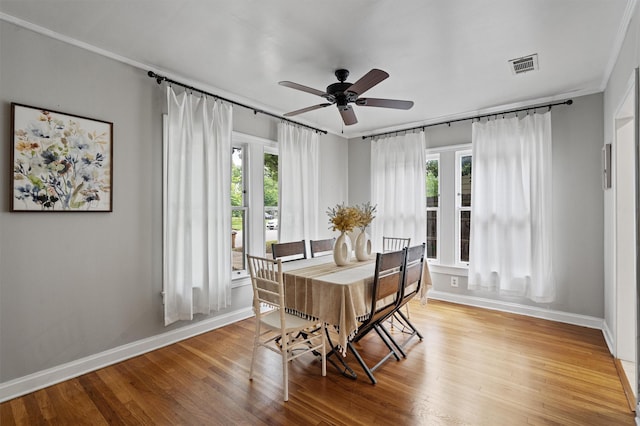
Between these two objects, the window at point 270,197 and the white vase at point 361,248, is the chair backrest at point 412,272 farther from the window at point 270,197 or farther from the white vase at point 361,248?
the window at point 270,197

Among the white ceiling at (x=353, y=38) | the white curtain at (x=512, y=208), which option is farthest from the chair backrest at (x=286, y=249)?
the white curtain at (x=512, y=208)

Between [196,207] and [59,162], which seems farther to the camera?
[196,207]

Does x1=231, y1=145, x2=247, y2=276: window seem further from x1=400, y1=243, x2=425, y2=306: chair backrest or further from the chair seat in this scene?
x1=400, y1=243, x2=425, y2=306: chair backrest

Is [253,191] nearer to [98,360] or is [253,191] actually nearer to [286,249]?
[286,249]

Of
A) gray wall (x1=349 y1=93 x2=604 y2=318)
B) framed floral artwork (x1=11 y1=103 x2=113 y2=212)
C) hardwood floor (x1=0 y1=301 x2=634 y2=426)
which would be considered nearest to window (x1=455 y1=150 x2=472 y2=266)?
gray wall (x1=349 y1=93 x2=604 y2=318)

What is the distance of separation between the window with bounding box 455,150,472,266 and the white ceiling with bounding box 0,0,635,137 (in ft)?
3.83

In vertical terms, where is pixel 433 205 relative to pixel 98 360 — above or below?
above

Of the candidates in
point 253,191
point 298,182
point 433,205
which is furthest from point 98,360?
point 433,205

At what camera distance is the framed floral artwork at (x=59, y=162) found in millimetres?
2322

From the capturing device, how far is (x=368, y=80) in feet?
7.97

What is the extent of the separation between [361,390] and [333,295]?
74cm

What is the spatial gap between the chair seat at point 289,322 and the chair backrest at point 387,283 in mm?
474

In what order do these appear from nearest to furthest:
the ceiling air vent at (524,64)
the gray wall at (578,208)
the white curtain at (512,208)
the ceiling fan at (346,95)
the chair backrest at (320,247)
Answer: the ceiling fan at (346,95), the ceiling air vent at (524,64), the gray wall at (578,208), the chair backrest at (320,247), the white curtain at (512,208)

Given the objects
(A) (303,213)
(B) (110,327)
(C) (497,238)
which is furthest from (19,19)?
(C) (497,238)
